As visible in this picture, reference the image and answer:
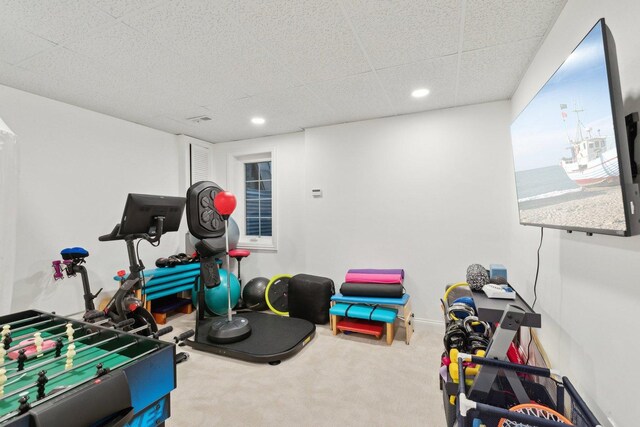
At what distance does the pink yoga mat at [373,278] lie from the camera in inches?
129

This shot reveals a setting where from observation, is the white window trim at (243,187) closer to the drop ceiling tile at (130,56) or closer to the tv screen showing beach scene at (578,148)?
the drop ceiling tile at (130,56)

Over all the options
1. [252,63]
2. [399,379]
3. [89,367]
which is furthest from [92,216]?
[399,379]

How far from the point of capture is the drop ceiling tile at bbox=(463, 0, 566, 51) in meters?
1.74

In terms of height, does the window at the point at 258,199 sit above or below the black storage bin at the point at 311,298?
above

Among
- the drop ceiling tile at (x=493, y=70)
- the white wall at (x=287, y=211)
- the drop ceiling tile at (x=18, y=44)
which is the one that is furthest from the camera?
the white wall at (x=287, y=211)

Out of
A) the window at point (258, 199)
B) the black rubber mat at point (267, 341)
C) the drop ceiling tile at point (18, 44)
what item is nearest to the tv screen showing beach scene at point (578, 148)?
the black rubber mat at point (267, 341)

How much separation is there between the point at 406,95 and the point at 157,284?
365 cm

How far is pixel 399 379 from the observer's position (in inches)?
96.0

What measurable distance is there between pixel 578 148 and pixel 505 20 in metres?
1.16

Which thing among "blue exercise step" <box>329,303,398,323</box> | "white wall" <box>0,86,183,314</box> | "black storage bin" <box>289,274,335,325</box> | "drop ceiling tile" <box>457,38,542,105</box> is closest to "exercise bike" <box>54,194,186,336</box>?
"white wall" <box>0,86,183,314</box>

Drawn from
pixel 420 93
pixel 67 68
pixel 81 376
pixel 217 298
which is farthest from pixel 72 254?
pixel 420 93

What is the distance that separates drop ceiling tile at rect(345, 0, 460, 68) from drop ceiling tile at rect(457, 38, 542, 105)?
31cm

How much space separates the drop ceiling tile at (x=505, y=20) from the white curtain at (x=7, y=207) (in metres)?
2.98

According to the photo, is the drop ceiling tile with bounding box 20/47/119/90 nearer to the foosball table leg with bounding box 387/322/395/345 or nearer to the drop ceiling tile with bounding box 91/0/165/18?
the drop ceiling tile with bounding box 91/0/165/18
